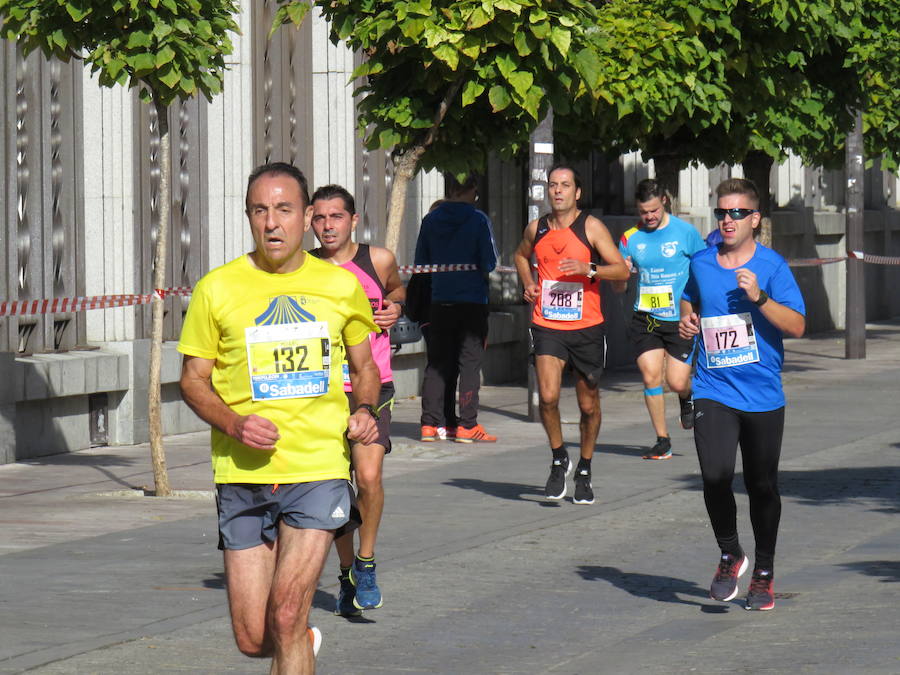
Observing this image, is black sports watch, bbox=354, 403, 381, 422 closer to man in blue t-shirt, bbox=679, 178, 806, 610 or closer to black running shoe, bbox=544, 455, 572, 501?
man in blue t-shirt, bbox=679, 178, 806, 610

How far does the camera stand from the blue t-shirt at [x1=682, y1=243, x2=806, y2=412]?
25.0ft

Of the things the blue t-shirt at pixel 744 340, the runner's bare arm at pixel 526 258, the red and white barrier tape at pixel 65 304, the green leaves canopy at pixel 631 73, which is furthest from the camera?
the red and white barrier tape at pixel 65 304

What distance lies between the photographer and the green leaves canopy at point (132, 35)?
10.2 metres

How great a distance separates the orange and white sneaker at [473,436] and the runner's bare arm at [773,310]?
681cm

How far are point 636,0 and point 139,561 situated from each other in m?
9.17

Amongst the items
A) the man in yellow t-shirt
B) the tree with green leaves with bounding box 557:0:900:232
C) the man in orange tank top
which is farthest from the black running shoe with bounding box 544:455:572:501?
the man in yellow t-shirt

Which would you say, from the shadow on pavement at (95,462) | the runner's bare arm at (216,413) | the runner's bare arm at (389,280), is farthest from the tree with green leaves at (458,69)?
the runner's bare arm at (216,413)

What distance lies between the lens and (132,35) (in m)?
10.3

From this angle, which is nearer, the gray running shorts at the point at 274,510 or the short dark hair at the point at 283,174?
the gray running shorts at the point at 274,510

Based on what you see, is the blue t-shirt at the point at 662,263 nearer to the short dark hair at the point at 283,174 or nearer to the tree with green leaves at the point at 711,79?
the tree with green leaves at the point at 711,79

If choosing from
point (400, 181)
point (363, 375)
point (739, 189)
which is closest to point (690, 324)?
point (739, 189)

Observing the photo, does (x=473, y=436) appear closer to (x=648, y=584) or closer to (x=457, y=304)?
(x=457, y=304)

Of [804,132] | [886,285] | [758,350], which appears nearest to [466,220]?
[804,132]

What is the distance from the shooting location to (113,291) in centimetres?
1405
